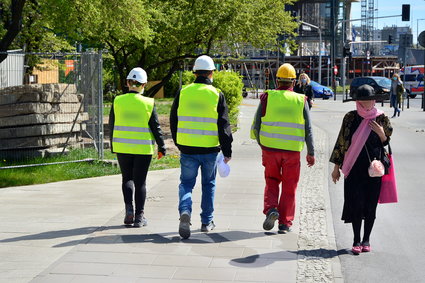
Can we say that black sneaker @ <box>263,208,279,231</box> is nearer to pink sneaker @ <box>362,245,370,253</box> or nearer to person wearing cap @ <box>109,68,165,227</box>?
pink sneaker @ <box>362,245,370,253</box>

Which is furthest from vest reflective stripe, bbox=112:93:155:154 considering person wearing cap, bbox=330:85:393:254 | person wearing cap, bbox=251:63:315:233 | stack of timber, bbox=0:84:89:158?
stack of timber, bbox=0:84:89:158

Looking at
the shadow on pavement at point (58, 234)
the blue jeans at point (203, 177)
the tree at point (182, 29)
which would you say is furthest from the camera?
the tree at point (182, 29)

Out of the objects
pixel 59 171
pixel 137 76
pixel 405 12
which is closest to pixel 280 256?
pixel 137 76

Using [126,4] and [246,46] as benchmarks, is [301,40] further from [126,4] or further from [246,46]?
[126,4]

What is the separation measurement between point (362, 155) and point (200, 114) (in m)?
1.71

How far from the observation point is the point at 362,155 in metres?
7.02

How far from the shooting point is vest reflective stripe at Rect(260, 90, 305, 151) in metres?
7.73

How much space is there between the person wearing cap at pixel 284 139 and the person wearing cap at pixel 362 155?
72 cm

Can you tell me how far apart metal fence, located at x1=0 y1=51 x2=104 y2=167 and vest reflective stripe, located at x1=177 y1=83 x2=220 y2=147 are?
580cm

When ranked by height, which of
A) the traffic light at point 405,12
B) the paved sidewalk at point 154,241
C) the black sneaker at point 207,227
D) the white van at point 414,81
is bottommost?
the paved sidewalk at point 154,241

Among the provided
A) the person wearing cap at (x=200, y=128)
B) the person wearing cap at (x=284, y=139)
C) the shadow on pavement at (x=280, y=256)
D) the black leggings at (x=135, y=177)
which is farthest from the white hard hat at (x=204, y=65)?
the shadow on pavement at (x=280, y=256)

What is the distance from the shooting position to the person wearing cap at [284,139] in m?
7.74

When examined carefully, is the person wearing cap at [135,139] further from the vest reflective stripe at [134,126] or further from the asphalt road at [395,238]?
the asphalt road at [395,238]

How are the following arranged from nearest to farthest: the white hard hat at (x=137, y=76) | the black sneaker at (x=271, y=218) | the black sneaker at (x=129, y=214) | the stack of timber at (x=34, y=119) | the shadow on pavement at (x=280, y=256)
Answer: the shadow on pavement at (x=280, y=256)
the black sneaker at (x=271, y=218)
the black sneaker at (x=129, y=214)
the white hard hat at (x=137, y=76)
the stack of timber at (x=34, y=119)
